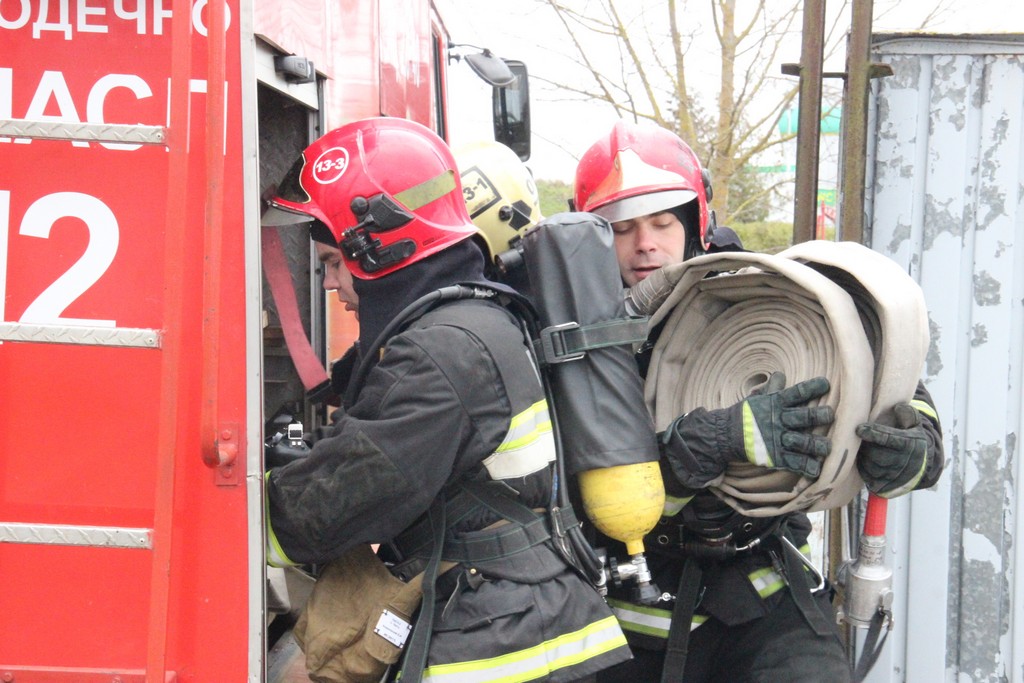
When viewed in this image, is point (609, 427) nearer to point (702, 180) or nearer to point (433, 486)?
point (433, 486)

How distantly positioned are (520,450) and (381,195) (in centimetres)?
64

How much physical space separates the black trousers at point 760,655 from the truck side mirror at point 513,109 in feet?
9.47

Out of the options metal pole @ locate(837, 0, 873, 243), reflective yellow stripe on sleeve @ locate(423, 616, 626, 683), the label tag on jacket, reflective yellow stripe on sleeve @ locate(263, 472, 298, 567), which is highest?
metal pole @ locate(837, 0, 873, 243)

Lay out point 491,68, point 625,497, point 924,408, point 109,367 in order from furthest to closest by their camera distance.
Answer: point 491,68
point 924,408
point 625,497
point 109,367

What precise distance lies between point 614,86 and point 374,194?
8274 millimetres

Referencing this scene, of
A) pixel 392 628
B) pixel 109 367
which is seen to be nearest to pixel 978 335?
pixel 392 628

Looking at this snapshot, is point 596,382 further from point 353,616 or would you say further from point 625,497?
point 353,616

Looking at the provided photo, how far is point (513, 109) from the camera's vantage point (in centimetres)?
483

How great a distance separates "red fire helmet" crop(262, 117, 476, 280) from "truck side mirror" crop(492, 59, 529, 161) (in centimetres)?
265

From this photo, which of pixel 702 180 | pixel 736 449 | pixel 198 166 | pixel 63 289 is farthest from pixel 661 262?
pixel 63 289

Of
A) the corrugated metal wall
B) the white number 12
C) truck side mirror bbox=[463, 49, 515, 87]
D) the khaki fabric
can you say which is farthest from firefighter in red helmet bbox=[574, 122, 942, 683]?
truck side mirror bbox=[463, 49, 515, 87]

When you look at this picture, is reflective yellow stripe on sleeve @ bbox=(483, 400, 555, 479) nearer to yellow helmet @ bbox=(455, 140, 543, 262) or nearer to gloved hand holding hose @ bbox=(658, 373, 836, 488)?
gloved hand holding hose @ bbox=(658, 373, 836, 488)

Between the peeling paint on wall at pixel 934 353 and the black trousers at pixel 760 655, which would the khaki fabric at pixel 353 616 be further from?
the peeling paint on wall at pixel 934 353

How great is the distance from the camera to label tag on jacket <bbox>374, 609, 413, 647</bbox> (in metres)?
1.97
